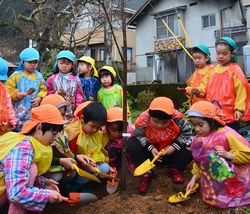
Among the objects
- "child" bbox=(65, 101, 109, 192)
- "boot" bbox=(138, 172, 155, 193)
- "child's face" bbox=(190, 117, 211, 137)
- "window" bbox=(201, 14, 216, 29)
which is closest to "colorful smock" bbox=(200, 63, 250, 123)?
"child's face" bbox=(190, 117, 211, 137)

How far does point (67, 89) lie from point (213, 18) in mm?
16545

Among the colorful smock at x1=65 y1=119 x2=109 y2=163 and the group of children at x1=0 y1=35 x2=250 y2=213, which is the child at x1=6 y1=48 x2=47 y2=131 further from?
the colorful smock at x1=65 y1=119 x2=109 y2=163

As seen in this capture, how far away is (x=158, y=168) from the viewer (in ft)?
11.7

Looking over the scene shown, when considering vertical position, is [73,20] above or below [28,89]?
above

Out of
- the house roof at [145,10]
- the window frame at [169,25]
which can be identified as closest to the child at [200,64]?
the house roof at [145,10]

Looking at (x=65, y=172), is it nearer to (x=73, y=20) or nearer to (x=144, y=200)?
(x=144, y=200)

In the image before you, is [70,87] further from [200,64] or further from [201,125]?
[201,125]

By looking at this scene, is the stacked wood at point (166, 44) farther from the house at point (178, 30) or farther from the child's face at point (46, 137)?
the child's face at point (46, 137)

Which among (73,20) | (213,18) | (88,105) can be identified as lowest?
(88,105)

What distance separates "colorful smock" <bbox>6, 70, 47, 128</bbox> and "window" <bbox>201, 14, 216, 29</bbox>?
1664cm

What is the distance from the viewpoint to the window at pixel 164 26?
20.7 meters

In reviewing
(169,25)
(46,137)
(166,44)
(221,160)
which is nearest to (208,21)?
(169,25)

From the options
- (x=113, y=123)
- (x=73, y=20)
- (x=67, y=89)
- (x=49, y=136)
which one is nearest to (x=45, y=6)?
(x=73, y=20)

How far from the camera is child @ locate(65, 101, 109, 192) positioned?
10.3ft
